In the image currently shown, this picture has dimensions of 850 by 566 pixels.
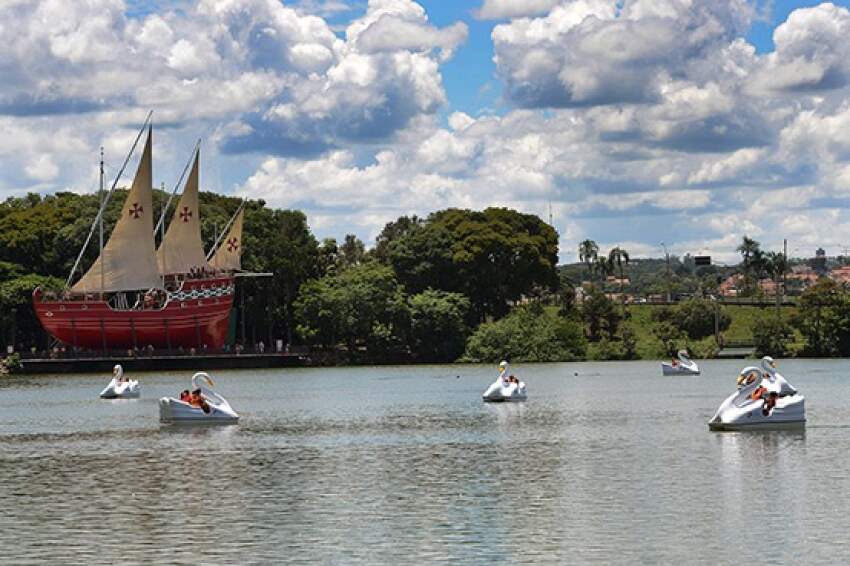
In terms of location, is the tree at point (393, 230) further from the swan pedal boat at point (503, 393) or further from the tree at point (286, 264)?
the swan pedal boat at point (503, 393)

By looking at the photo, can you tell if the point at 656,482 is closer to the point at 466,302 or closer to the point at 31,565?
the point at 31,565

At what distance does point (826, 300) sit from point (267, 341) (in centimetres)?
5006

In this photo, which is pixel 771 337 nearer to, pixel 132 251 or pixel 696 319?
pixel 696 319

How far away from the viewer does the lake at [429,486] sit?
28.0 meters

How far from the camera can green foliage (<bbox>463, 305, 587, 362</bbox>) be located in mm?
136375

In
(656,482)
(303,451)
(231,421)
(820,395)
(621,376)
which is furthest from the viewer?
(621,376)

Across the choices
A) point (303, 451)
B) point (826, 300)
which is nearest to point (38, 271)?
point (826, 300)

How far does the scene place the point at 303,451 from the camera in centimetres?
4747

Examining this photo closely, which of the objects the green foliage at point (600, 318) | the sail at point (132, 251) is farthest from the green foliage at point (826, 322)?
the sail at point (132, 251)

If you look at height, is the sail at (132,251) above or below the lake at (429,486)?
above

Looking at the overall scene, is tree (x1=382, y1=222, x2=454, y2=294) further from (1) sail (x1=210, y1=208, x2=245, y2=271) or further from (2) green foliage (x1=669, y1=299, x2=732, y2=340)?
(2) green foliage (x1=669, y1=299, x2=732, y2=340)

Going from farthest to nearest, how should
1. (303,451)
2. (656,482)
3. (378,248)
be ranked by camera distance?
(378,248)
(303,451)
(656,482)

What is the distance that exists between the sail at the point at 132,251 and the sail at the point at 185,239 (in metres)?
5.27

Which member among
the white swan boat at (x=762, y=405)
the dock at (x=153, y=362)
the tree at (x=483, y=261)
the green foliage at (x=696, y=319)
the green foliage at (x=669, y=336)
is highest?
the tree at (x=483, y=261)
